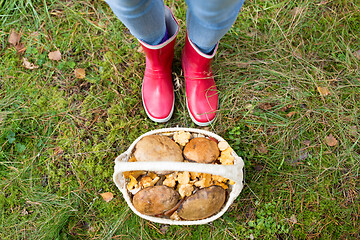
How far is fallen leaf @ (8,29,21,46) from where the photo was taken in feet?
7.63

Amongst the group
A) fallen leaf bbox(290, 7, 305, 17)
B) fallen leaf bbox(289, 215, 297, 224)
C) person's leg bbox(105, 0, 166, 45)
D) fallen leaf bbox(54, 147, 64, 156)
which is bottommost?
fallen leaf bbox(289, 215, 297, 224)

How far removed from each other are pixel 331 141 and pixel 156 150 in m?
1.55

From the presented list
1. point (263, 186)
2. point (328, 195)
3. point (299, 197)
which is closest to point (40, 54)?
point (263, 186)

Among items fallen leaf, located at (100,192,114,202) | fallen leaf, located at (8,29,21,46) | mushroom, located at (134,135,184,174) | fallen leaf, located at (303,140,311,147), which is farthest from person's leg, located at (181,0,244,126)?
fallen leaf, located at (8,29,21,46)

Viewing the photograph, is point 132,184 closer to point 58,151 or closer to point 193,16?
point 58,151

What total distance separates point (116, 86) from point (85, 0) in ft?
3.17

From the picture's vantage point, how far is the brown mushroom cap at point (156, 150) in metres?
1.53

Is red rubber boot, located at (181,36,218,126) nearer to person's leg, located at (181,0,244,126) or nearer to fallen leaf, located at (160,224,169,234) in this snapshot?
person's leg, located at (181,0,244,126)

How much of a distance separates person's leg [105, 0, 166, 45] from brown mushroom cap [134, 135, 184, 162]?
658 millimetres

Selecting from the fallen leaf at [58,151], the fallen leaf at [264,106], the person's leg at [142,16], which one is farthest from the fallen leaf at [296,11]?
the fallen leaf at [58,151]

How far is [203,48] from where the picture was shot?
1.49m

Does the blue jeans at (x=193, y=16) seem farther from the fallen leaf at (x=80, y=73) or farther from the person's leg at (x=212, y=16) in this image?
the fallen leaf at (x=80, y=73)

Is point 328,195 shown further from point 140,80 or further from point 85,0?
point 85,0

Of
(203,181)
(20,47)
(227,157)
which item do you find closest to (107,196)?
(203,181)
